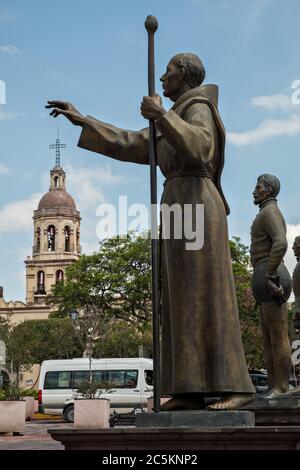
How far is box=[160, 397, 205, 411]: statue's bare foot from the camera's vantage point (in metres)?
5.39

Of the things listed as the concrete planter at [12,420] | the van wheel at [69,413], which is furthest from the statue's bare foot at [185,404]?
the van wheel at [69,413]

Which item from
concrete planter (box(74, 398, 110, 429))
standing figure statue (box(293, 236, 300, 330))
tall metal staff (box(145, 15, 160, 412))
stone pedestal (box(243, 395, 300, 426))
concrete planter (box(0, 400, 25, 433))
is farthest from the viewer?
concrete planter (box(0, 400, 25, 433))

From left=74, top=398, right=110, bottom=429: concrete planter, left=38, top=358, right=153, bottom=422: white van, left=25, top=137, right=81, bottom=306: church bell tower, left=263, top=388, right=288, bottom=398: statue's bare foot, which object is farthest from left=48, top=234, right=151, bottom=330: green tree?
left=25, top=137, right=81, bottom=306: church bell tower

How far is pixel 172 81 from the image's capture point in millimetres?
6066

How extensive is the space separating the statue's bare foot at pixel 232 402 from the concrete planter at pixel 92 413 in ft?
45.1

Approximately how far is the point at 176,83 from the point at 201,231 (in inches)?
47.4

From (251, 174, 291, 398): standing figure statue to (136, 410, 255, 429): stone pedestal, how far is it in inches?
106

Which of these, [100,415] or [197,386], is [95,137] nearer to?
[197,386]

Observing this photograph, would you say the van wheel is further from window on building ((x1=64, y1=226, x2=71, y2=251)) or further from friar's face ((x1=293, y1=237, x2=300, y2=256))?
window on building ((x1=64, y1=226, x2=71, y2=251))

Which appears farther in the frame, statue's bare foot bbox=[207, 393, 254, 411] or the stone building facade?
the stone building facade

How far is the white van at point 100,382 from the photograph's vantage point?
88.6 feet

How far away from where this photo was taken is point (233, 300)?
5.55 meters
